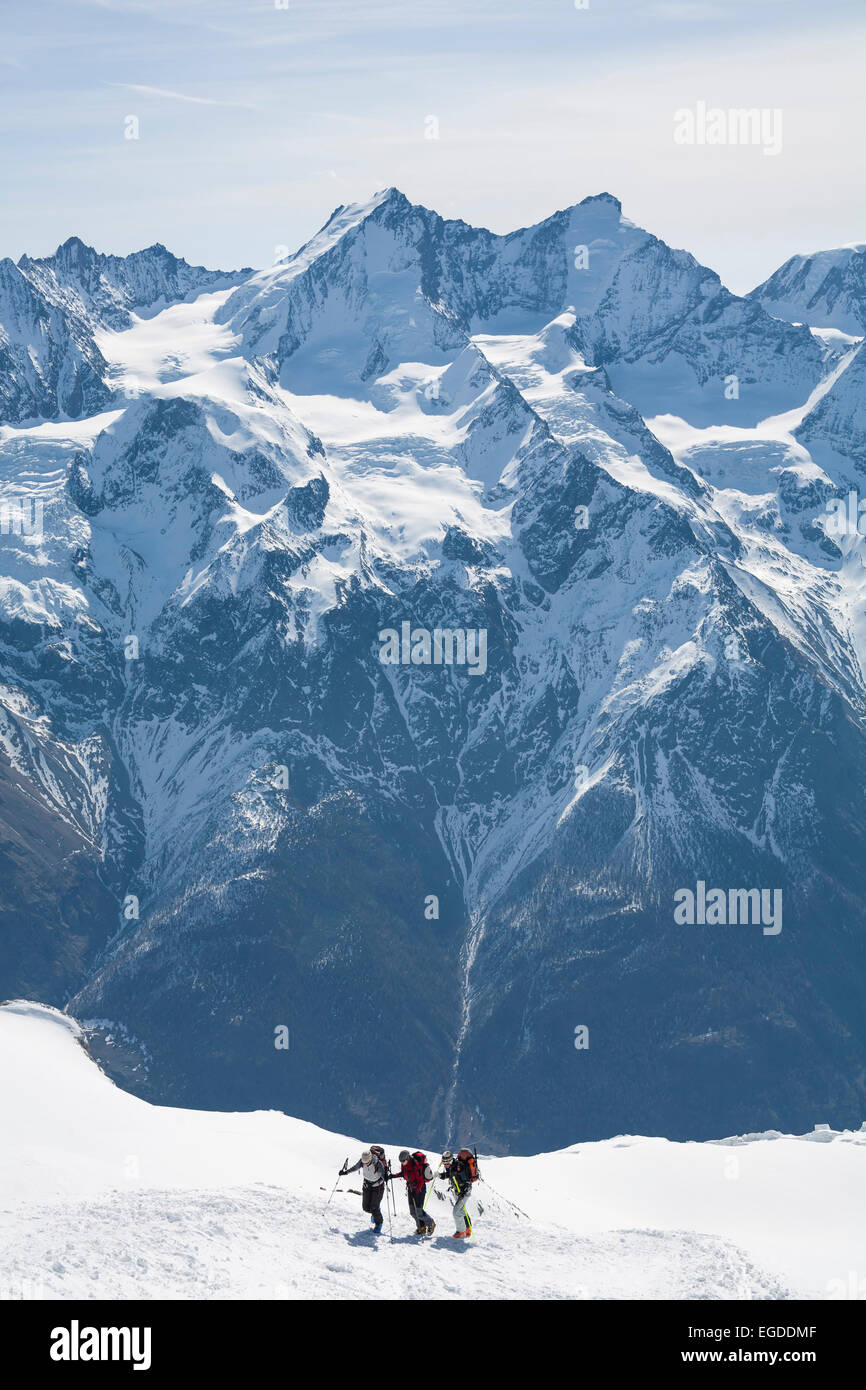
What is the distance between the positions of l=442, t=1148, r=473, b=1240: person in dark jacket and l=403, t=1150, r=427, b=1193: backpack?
2358 millimetres

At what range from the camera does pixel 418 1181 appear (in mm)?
97000

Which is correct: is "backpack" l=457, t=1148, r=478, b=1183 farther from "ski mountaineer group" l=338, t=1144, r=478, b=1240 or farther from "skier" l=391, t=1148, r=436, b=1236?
"skier" l=391, t=1148, r=436, b=1236

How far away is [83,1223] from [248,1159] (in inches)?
1183

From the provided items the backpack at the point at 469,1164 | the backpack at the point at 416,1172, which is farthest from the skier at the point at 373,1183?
the backpack at the point at 469,1164

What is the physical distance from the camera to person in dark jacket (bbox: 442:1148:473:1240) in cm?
9869

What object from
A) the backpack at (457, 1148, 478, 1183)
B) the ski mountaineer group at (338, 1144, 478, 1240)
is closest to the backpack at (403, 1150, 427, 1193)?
the ski mountaineer group at (338, 1144, 478, 1240)

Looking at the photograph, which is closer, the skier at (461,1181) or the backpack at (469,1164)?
the skier at (461,1181)

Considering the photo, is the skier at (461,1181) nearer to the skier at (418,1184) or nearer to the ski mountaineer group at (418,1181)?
the ski mountaineer group at (418,1181)

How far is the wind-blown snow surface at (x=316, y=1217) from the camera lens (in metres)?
86.1

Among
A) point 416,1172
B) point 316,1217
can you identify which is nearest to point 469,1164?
point 416,1172
